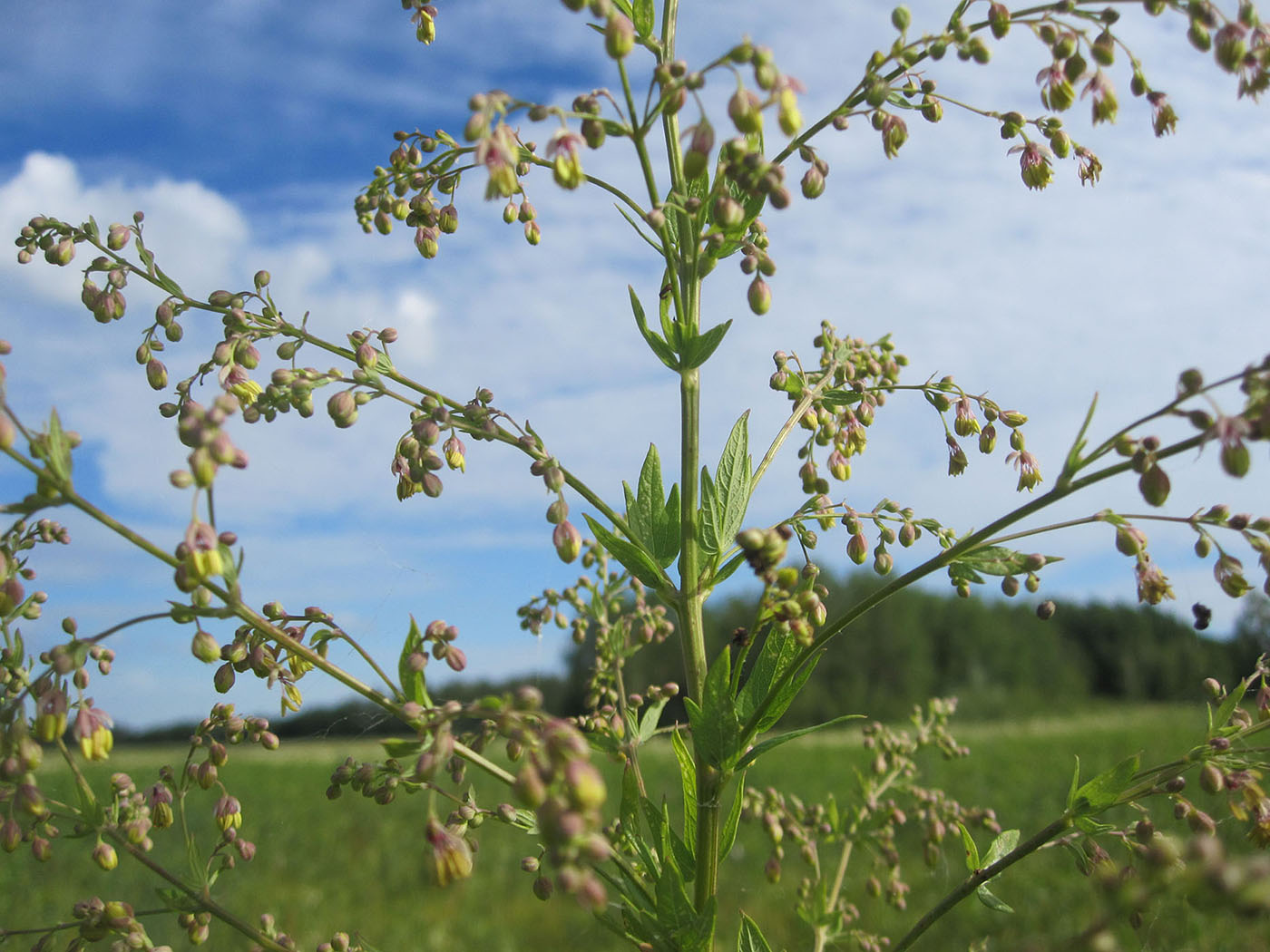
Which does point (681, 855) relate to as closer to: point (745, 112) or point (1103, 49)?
point (745, 112)

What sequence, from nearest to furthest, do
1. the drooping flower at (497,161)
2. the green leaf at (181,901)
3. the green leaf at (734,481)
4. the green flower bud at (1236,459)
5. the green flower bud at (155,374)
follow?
the green flower bud at (1236,459)
the drooping flower at (497,161)
the green leaf at (181,901)
the green leaf at (734,481)
the green flower bud at (155,374)

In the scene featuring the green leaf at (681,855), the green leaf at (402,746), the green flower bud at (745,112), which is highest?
the green flower bud at (745,112)

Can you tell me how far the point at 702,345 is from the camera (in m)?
2.07

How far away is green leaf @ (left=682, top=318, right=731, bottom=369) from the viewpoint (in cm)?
204

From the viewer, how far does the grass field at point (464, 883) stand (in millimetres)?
8867

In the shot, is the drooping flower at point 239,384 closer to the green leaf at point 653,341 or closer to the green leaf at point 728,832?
the green leaf at point 653,341

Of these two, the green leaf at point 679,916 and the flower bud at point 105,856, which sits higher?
the flower bud at point 105,856

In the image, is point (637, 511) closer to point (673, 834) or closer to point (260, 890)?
point (673, 834)

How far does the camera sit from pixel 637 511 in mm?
2137

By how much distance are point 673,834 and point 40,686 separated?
1.28 metres

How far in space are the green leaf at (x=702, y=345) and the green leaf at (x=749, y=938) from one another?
1.29 metres

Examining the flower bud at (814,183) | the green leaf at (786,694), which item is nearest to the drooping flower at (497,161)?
the flower bud at (814,183)

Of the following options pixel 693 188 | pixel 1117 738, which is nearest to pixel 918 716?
pixel 693 188

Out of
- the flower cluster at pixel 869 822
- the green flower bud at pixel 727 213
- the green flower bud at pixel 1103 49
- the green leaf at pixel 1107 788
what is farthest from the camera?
the flower cluster at pixel 869 822
